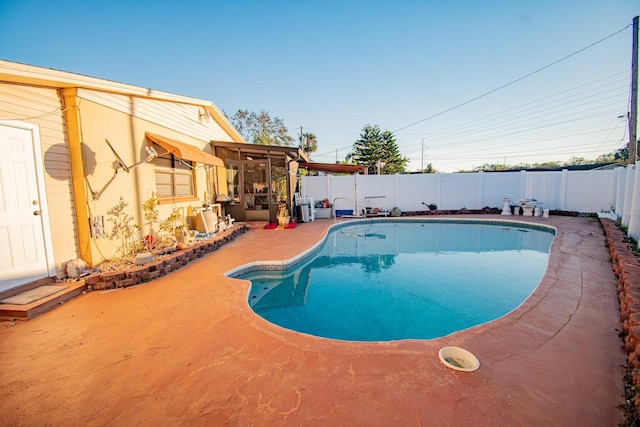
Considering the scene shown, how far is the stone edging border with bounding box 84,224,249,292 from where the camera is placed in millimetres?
5273

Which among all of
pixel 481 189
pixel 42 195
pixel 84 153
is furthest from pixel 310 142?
pixel 42 195

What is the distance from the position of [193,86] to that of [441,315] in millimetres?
26333

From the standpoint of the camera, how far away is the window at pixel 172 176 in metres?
8.09

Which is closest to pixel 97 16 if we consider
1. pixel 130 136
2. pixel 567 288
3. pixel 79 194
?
pixel 130 136

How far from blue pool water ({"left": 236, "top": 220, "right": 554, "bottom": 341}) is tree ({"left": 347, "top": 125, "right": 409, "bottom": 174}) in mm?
30146

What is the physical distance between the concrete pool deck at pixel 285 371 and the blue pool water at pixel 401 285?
997mm

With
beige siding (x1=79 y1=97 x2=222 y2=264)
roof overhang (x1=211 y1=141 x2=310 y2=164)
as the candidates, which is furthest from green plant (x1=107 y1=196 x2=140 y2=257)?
roof overhang (x1=211 y1=141 x2=310 y2=164)

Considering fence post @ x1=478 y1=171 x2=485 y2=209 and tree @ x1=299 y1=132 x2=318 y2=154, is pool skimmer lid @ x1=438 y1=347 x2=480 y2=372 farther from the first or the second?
tree @ x1=299 y1=132 x2=318 y2=154

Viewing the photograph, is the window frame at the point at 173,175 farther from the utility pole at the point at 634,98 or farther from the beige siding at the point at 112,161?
the utility pole at the point at 634,98

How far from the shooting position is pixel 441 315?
4.89m

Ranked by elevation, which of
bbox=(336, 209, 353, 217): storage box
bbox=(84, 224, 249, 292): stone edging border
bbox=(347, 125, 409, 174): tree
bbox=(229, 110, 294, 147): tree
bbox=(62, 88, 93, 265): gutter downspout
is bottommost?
bbox=(84, 224, 249, 292): stone edging border

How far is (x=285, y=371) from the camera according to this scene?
278 centimetres

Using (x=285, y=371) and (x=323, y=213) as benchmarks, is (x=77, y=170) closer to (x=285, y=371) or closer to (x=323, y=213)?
(x=285, y=371)

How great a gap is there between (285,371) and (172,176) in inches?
316
